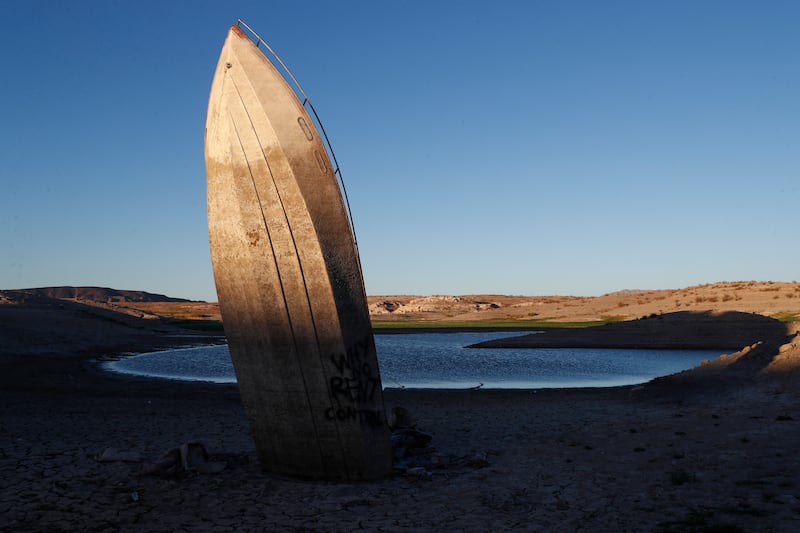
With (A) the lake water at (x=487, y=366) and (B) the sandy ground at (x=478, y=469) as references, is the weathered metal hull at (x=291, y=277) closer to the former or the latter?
(B) the sandy ground at (x=478, y=469)

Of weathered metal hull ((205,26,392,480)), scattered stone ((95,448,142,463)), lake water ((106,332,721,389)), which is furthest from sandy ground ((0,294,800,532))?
lake water ((106,332,721,389))

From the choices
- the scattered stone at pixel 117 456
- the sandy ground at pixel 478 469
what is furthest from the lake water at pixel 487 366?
the scattered stone at pixel 117 456

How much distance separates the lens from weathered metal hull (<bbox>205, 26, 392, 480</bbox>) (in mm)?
9914

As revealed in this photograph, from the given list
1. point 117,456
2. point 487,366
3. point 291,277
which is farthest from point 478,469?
point 487,366

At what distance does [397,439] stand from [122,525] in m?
5.55

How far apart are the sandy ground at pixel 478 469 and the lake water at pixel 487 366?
6.75 metres

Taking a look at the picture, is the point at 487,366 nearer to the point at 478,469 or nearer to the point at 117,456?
the point at 478,469

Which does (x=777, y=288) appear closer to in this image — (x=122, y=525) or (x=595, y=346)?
(x=595, y=346)

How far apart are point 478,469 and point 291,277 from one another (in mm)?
4681

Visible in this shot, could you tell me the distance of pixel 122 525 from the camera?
824 cm

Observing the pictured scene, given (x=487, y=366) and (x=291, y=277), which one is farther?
(x=487, y=366)

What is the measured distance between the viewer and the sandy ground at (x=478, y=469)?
8.34 meters

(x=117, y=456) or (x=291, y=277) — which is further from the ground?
(x=291, y=277)

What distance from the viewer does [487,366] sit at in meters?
33.8
